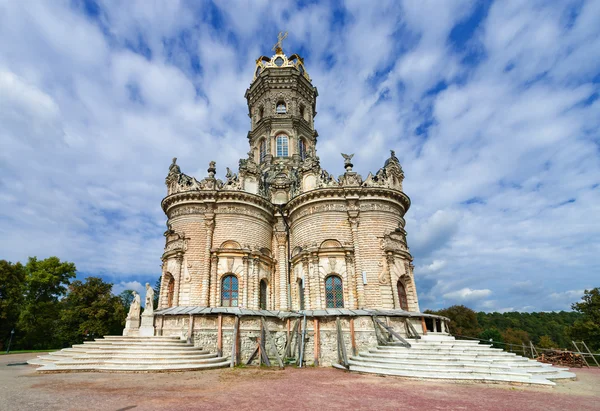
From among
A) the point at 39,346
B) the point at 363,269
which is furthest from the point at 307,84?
the point at 39,346

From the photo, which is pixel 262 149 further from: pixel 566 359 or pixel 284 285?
pixel 566 359

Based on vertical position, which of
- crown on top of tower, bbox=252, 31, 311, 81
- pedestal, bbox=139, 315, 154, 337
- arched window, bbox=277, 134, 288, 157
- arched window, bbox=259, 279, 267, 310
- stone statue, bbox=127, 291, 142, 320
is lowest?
pedestal, bbox=139, 315, 154, 337

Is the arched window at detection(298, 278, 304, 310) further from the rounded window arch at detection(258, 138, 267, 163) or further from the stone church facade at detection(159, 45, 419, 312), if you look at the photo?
the rounded window arch at detection(258, 138, 267, 163)

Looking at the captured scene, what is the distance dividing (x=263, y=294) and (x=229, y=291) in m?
2.59

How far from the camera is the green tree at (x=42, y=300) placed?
35906 millimetres

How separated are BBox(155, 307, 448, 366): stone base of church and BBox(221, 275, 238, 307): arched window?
1880mm

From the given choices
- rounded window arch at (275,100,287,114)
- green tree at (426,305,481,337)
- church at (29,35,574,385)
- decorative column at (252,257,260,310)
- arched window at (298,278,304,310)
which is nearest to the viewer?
church at (29,35,574,385)

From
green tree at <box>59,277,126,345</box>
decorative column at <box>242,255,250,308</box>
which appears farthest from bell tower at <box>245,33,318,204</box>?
green tree at <box>59,277,126,345</box>

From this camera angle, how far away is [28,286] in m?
36.9

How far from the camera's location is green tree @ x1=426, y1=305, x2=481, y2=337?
5791 cm

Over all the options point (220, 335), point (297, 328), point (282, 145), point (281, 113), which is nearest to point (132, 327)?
point (220, 335)

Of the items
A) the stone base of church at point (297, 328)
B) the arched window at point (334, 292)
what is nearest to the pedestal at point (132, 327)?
the stone base of church at point (297, 328)

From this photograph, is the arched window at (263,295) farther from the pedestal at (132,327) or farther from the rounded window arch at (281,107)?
the rounded window arch at (281,107)

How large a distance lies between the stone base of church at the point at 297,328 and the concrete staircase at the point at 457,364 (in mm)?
2252
